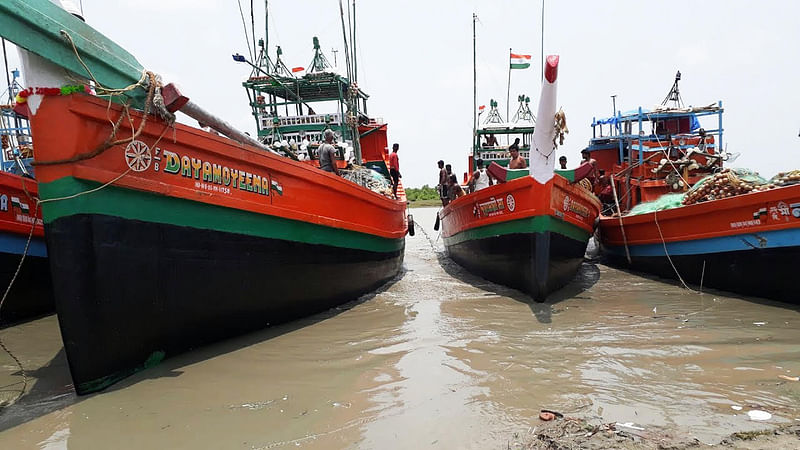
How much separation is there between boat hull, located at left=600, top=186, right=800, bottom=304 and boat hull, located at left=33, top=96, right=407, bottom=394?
16.3 ft

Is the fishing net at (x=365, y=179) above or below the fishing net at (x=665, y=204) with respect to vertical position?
above

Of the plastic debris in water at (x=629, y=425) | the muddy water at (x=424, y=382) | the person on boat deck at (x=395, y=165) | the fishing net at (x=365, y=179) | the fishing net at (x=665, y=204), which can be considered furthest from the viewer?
the person on boat deck at (x=395, y=165)

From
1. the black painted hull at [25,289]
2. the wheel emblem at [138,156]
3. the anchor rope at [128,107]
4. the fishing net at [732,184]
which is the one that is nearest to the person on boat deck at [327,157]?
the anchor rope at [128,107]

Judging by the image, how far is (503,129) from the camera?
37.4 ft

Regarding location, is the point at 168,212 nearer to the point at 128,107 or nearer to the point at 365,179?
the point at 128,107

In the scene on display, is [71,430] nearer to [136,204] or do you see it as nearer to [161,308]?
[161,308]

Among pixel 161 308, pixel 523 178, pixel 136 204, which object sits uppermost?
pixel 523 178

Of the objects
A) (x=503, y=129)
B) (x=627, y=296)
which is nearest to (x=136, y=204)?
(x=627, y=296)

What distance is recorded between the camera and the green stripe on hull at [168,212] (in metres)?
3.17

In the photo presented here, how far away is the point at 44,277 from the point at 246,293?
11.2 feet

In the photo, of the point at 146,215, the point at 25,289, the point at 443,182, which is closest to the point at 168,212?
the point at 146,215

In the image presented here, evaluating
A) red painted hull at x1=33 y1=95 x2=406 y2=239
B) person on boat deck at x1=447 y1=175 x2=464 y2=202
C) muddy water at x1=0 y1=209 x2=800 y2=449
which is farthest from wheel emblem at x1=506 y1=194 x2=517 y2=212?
person on boat deck at x1=447 y1=175 x2=464 y2=202

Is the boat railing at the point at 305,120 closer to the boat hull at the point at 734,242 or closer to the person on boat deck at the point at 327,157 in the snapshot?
the person on boat deck at the point at 327,157

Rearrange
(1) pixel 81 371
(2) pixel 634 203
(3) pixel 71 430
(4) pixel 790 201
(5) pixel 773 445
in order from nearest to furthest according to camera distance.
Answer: (5) pixel 773 445
(3) pixel 71 430
(1) pixel 81 371
(4) pixel 790 201
(2) pixel 634 203
